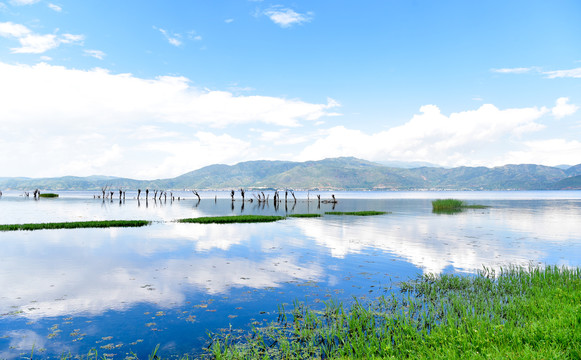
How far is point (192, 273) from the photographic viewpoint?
917 inches

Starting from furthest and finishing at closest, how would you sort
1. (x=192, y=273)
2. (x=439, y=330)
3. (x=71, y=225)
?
1. (x=71, y=225)
2. (x=192, y=273)
3. (x=439, y=330)

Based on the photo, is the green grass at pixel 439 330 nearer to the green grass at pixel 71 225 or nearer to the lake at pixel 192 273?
the lake at pixel 192 273

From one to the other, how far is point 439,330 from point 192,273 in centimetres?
1671

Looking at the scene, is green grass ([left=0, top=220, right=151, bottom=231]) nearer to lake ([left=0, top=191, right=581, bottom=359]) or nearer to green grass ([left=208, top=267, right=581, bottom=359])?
lake ([left=0, top=191, right=581, bottom=359])

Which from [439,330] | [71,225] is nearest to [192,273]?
[439,330]

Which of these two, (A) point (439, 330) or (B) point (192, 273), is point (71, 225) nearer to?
(B) point (192, 273)

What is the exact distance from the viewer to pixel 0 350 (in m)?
12.1

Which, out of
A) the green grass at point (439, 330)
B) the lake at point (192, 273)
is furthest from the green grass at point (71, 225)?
the green grass at point (439, 330)

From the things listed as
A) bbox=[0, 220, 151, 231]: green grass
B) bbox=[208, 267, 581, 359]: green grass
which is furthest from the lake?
bbox=[0, 220, 151, 231]: green grass

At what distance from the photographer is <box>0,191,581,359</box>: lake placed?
45.0ft

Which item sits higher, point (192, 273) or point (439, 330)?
point (439, 330)

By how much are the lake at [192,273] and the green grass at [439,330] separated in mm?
1682

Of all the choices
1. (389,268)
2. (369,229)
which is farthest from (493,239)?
(389,268)

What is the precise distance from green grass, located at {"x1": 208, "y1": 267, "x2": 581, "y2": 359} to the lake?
1682 millimetres
